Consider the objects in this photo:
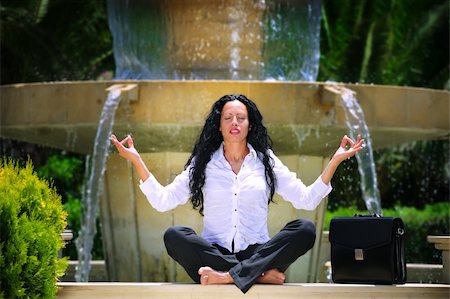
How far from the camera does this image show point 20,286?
18.1 ft

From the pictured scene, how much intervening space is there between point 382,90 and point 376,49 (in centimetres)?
1086

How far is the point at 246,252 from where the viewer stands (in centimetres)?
614

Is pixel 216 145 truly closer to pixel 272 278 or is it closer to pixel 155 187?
pixel 155 187

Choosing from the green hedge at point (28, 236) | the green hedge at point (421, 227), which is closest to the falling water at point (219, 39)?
the green hedge at point (28, 236)

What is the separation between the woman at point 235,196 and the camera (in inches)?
236

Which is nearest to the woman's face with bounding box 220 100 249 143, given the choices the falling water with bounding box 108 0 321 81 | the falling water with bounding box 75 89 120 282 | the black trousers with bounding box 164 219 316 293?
the black trousers with bounding box 164 219 316 293

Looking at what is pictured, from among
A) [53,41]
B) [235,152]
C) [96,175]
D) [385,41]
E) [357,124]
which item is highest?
[53,41]

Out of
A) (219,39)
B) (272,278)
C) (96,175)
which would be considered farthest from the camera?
(219,39)

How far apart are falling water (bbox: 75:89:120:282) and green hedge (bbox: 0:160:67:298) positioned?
3.00 meters

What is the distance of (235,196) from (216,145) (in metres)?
0.39

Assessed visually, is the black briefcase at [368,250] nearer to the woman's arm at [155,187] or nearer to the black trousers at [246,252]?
the black trousers at [246,252]

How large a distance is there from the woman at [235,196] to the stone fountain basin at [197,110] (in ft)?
8.03

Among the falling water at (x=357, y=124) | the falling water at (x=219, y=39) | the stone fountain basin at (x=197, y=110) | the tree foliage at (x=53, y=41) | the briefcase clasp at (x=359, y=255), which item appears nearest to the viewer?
the briefcase clasp at (x=359, y=255)

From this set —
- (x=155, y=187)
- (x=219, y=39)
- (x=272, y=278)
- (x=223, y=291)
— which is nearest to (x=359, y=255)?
(x=272, y=278)
